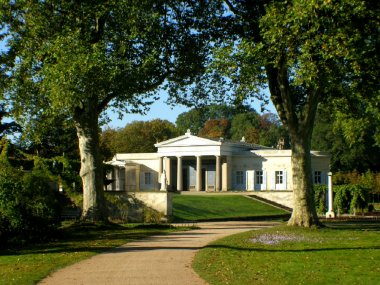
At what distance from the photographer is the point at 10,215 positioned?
734 inches

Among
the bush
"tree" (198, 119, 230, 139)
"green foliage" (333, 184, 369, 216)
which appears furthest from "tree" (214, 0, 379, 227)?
"tree" (198, 119, 230, 139)

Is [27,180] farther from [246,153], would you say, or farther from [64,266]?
[246,153]

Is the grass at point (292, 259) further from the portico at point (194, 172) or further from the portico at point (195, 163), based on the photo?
the portico at point (194, 172)

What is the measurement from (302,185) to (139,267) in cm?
1259

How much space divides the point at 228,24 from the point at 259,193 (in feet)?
88.0

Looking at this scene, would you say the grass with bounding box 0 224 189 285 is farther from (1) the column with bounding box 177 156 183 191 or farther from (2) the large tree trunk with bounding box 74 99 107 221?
(1) the column with bounding box 177 156 183 191

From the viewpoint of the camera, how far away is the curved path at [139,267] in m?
11.6

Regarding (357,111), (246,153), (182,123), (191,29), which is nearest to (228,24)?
(191,29)

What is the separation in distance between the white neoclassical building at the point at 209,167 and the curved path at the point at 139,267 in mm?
46192

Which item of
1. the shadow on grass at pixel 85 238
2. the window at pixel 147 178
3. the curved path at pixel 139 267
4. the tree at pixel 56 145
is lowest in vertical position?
the shadow on grass at pixel 85 238

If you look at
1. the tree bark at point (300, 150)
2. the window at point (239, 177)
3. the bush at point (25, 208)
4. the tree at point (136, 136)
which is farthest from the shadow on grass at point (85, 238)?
the tree at point (136, 136)

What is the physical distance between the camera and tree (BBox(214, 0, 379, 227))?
757 inches

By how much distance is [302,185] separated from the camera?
80.5ft

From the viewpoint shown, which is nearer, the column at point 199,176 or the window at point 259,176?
the window at point 259,176
